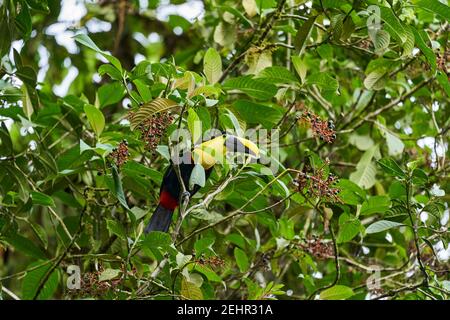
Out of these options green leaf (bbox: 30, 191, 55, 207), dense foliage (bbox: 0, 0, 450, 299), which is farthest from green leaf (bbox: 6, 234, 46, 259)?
green leaf (bbox: 30, 191, 55, 207)

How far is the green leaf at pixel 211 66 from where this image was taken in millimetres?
2504

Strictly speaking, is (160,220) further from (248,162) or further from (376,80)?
(376,80)

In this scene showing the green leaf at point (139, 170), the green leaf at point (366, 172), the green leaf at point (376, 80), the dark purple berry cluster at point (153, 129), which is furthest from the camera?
the green leaf at point (366, 172)

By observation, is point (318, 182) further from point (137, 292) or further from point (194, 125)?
point (137, 292)

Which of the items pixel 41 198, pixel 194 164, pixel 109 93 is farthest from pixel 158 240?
pixel 109 93

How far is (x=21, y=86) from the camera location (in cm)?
274

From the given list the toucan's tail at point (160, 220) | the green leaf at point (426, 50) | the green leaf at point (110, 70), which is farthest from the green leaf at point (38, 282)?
the green leaf at point (426, 50)

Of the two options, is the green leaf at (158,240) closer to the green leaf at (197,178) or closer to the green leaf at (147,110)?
the green leaf at (197,178)

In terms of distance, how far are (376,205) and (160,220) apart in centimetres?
73

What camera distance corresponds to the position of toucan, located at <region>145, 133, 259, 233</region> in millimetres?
2336

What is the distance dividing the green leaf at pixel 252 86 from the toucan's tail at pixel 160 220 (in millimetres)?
460

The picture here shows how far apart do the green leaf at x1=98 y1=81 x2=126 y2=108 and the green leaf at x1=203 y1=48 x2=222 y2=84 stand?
57 centimetres
